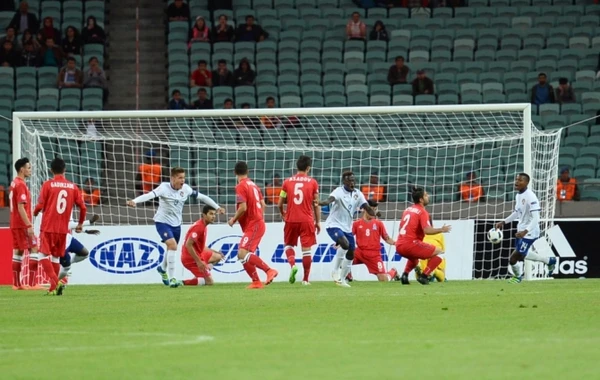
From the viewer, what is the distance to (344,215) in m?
18.5

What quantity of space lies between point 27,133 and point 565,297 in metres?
10.4

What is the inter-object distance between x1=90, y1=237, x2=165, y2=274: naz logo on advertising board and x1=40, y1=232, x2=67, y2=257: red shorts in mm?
5691

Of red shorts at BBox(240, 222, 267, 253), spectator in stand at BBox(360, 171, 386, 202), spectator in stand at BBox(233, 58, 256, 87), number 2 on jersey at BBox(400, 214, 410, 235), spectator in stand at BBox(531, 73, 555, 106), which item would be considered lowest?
red shorts at BBox(240, 222, 267, 253)

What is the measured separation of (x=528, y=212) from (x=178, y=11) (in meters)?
13.3

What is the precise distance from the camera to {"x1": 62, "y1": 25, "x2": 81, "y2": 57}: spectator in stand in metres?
28.3

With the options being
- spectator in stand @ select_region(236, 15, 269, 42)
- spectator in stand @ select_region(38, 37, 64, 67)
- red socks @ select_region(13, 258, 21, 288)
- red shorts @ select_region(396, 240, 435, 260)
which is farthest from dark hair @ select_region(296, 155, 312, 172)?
spectator in stand @ select_region(38, 37, 64, 67)

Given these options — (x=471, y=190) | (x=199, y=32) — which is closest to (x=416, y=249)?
(x=471, y=190)

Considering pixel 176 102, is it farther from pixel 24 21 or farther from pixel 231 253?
pixel 231 253

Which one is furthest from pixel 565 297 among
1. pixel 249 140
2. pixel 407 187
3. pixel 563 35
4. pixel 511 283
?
pixel 563 35

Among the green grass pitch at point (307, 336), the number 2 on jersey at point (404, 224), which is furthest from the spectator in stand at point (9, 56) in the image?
the green grass pitch at point (307, 336)

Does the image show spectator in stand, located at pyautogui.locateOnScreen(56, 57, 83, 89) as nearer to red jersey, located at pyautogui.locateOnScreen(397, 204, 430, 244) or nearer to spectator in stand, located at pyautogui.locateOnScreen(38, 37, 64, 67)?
spectator in stand, located at pyautogui.locateOnScreen(38, 37, 64, 67)

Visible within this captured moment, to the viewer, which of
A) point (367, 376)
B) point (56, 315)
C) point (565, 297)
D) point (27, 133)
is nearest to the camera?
point (367, 376)

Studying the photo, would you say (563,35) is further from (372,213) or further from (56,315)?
(56,315)

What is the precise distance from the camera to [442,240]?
68.7 feet
